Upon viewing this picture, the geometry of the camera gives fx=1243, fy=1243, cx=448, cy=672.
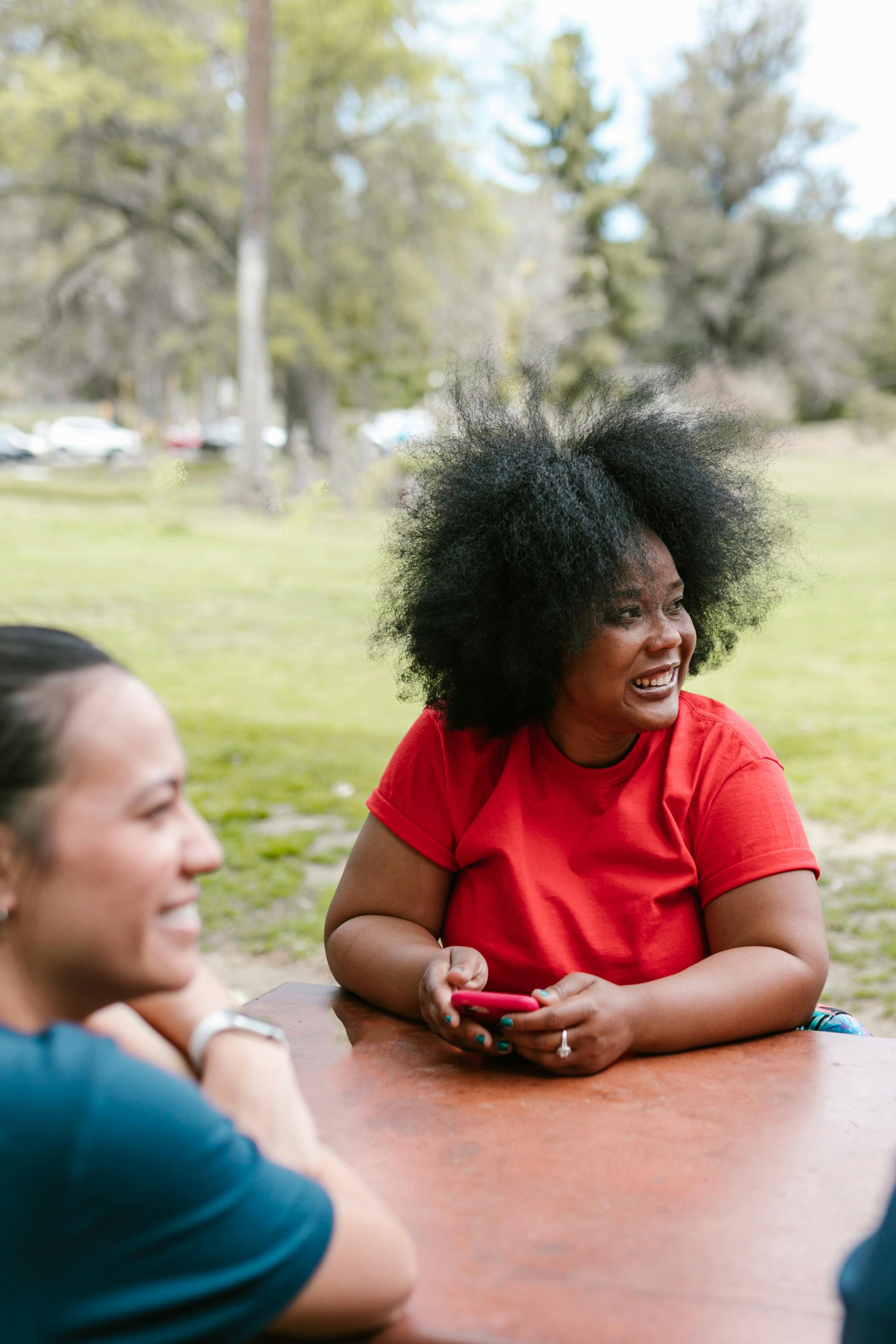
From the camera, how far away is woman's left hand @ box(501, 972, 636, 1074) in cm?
174

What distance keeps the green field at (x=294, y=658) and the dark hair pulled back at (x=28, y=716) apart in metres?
1.41

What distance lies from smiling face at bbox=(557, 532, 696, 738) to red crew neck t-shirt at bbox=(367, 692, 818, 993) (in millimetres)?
64

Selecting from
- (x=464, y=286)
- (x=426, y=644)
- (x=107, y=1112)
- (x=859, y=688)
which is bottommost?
(x=859, y=688)

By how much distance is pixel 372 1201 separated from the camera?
1272 mm

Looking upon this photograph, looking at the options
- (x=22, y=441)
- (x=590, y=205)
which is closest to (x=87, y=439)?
(x=22, y=441)

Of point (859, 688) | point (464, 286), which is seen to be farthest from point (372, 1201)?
point (464, 286)

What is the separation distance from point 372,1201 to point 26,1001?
406 millimetres

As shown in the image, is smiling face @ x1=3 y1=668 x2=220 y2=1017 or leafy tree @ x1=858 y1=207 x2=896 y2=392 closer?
smiling face @ x1=3 y1=668 x2=220 y2=1017

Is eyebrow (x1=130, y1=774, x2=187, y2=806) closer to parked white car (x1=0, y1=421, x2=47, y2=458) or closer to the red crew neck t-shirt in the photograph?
the red crew neck t-shirt

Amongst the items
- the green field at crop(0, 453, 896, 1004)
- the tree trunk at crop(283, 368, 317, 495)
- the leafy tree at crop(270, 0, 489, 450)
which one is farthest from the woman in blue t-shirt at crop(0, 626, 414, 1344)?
the leafy tree at crop(270, 0, 489, 450)

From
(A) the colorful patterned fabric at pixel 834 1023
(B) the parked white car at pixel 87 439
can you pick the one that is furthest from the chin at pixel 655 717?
(B) the parked white car at pixel 87 439

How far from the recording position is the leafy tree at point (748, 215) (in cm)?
4231

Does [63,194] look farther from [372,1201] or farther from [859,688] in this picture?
[372,1201]

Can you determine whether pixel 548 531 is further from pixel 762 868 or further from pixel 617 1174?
pixel 617 1174
